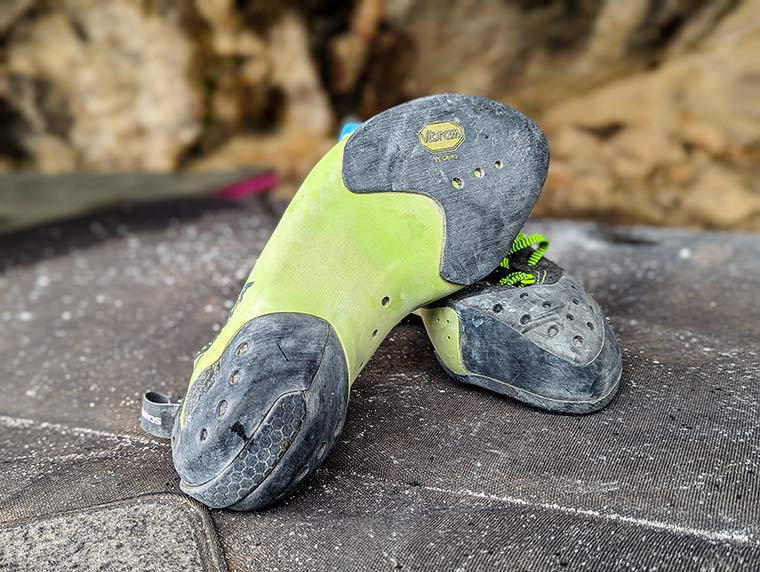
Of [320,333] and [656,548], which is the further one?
[320,333]

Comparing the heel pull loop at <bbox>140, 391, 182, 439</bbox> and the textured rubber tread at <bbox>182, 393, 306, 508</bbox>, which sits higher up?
the textured rubber tread at <bbox>182, 393, 306, 508</bbox>

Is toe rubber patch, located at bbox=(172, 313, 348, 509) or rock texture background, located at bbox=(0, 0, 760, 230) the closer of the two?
toe rubber patch, located at bbox=(172, 313, 348, 509)

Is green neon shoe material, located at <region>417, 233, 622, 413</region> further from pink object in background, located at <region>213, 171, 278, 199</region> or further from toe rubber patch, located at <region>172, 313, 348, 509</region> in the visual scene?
pink object in background, located at <region>213, 171, 278, 199</region>

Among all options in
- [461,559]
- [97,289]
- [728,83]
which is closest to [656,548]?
[461,559]

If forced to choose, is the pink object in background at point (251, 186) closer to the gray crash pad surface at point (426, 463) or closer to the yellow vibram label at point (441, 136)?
the gray crash pad surface at point (426, 463)

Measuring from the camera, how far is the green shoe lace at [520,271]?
3.34ft

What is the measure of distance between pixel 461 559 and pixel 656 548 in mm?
182

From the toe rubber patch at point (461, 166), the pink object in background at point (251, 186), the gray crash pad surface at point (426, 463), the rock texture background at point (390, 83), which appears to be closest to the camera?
the gray crash pad surface at point (426, 463)

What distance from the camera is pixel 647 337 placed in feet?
4.00

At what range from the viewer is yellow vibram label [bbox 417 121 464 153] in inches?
38.0

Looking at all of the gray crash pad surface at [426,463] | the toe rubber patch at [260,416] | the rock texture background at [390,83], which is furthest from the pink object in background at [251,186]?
the toe rubber patch at [260,416]

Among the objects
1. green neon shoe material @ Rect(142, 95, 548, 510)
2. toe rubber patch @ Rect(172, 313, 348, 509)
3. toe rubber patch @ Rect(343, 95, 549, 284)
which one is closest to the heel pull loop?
green neon shoe material @ Rect(142, 95, 548, 510)

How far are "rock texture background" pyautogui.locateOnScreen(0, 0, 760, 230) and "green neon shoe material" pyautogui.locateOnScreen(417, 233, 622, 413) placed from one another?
4.14 ft

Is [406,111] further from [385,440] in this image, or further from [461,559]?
[461,559]
